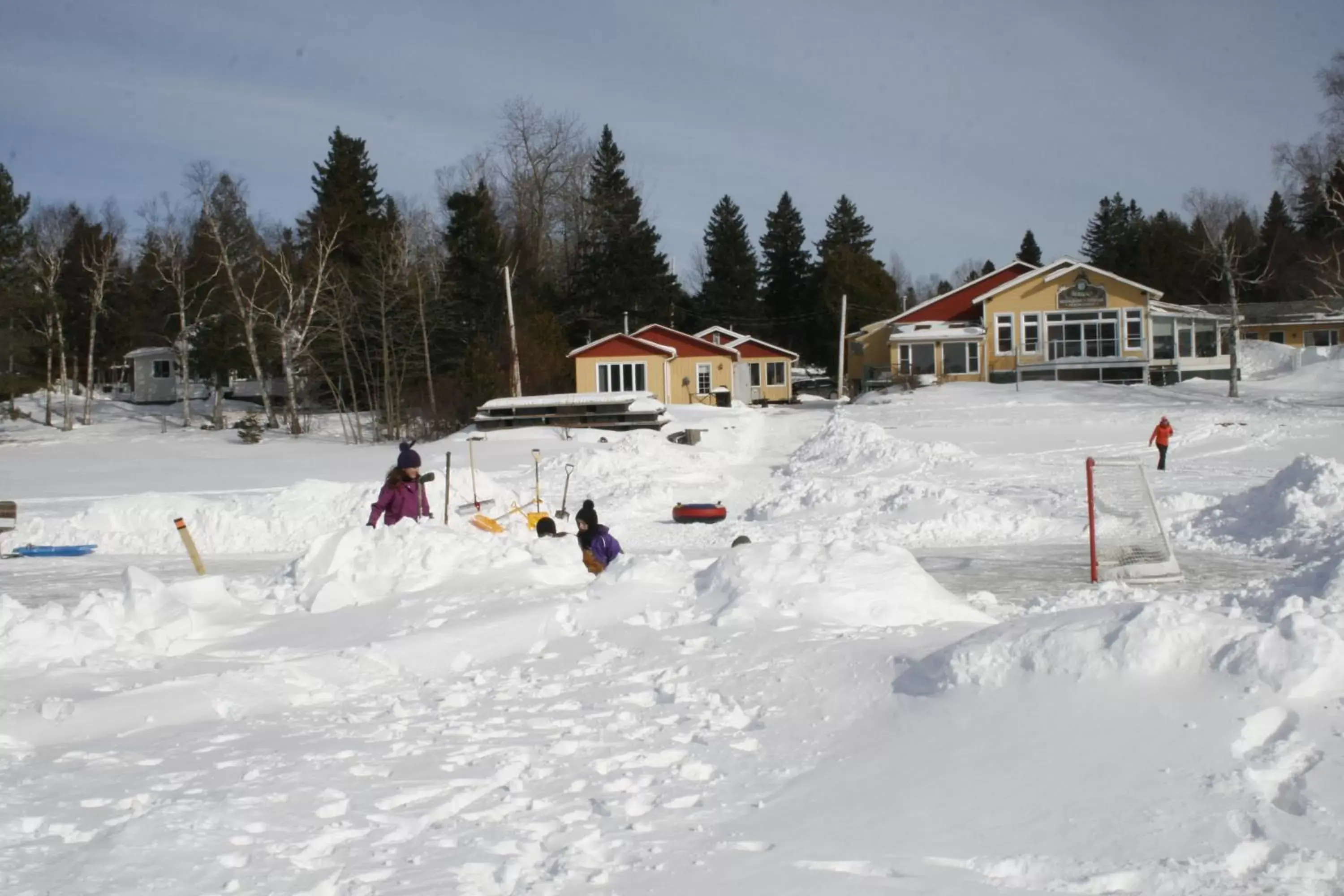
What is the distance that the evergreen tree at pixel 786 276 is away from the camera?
7588 centimetres

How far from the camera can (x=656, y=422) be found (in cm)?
3694

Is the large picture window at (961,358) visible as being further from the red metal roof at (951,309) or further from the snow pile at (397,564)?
the snow pile at (397,564)

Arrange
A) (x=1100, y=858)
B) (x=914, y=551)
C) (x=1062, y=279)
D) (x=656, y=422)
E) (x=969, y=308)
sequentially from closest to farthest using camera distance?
(x=1100, y=858) → (x=914, y=551) → (x=656, y=422) → (x=1062, y=279) → (x=969, y=308)

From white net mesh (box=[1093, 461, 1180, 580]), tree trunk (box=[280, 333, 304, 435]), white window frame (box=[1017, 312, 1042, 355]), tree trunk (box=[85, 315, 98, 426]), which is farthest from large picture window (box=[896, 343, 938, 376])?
tree trunk (box=[85, 315, 98, 426])

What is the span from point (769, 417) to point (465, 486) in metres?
20.1

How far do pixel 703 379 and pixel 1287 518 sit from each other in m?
37.8

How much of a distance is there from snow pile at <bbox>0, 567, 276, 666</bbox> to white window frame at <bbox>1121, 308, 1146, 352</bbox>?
1762 inches

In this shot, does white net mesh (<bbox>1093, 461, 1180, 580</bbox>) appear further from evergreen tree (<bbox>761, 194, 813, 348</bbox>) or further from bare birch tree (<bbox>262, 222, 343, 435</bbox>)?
evergreen tree (<bbox>761, 194, 813, 348</bbox>)

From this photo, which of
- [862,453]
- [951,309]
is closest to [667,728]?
[862,453]

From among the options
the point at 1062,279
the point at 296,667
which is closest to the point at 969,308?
the point at 1062,279

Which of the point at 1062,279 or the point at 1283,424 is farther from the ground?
the point at 1062,279

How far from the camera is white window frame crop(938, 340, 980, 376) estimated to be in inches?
1919

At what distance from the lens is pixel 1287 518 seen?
15039mm

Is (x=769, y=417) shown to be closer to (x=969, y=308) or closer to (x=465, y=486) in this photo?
(x=969, y=308)
